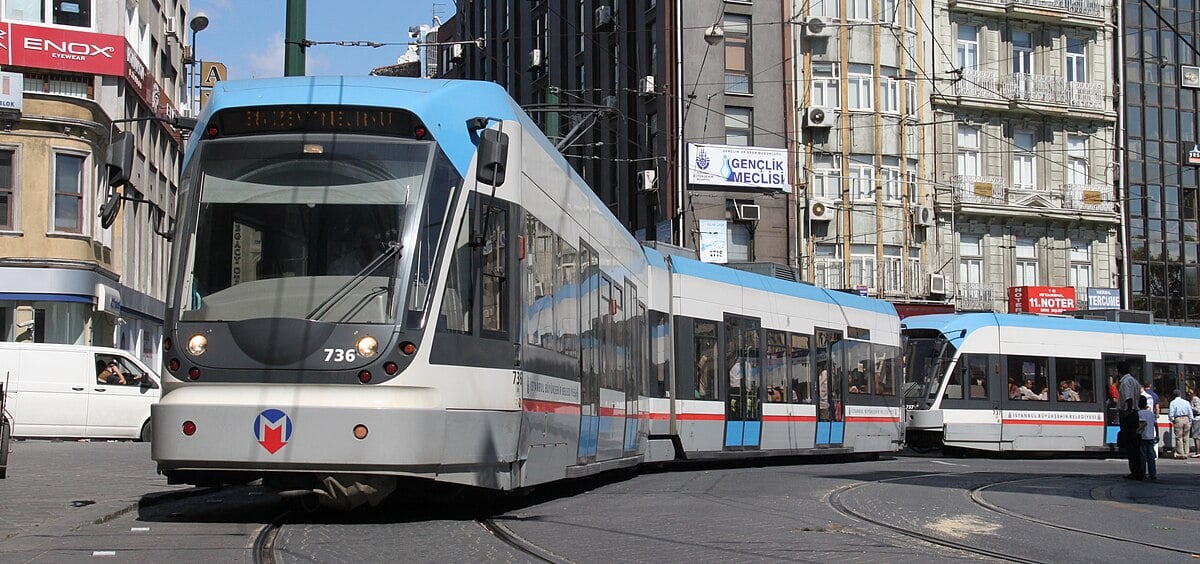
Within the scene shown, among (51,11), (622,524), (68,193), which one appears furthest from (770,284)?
(51,11)

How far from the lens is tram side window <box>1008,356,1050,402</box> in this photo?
29.7m

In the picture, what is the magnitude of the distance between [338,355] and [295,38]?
24.0ft

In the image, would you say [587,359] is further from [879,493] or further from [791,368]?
[791,368]

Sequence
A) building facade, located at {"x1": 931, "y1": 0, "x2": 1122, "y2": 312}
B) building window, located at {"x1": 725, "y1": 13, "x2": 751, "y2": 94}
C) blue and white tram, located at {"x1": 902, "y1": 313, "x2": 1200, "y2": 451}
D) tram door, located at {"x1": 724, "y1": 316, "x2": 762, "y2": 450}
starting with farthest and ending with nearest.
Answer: building facade, located at {"x1": 931, "y1": 0, "x2": 1122, "y2": 312} → building window, located at {"x1": 725, "y1": 13, "x2": 751, "y2": 94} → blue and white tram, located at {"x1": 902, "y1": 313, "x2": 1200, "y2": 451} → tram door, located at {"x1": 724, "y1": 316, "x2": 762, "y2": 450}

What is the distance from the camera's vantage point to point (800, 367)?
22875mm

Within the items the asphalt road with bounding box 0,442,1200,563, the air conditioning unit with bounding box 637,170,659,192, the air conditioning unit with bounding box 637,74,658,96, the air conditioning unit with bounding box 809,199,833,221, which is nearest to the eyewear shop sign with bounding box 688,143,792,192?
the air conditioning unit with bounding box 809,199,833,221

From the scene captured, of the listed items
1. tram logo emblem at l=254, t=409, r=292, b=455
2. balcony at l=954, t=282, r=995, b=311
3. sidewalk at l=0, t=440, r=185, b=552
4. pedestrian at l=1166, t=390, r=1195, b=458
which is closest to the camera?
tram logo emblem at l=254, t=409, r=292, b=455

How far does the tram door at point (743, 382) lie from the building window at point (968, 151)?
2823 centimetres

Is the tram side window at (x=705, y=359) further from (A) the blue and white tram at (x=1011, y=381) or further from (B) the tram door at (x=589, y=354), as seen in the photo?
(A) the blue and white tram at (x=1011, y=381)

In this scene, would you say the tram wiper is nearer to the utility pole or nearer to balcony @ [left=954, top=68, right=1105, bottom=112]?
the utility pole

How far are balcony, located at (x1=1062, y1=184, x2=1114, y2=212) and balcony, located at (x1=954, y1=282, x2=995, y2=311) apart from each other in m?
4.30

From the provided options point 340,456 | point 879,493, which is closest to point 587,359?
point 879,493

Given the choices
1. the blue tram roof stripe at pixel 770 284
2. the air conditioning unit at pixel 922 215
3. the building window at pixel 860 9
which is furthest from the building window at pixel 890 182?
the blue tram roof stripe at pixel 770 284

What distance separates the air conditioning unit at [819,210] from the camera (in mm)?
45594
